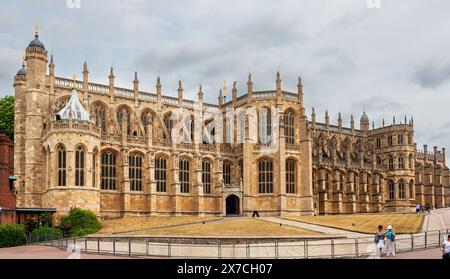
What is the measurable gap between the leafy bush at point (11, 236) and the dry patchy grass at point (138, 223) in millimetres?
8931

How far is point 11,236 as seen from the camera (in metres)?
41.8

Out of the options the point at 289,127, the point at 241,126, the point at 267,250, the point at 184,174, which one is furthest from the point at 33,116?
the point at 267,250

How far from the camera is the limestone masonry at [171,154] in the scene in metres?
57.7

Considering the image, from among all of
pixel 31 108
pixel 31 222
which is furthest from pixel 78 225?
pixel 31 108

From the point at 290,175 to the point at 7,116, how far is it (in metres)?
36.7

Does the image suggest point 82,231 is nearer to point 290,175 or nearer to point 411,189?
point 290,175

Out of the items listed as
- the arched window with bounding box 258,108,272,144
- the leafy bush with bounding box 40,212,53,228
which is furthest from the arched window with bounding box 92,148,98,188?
the arched window with bounding box 258,108,272,144

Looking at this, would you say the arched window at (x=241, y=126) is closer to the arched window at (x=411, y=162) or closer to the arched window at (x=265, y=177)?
the arched window at (x=265, y=177)

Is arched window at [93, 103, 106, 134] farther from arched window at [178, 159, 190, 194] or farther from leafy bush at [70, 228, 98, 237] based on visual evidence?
leafy bush at [70, 228, 98, 237]

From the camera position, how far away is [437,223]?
1957 inches

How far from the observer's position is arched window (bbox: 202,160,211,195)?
7044 cm

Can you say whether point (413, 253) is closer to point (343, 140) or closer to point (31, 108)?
→ point (31, 108)

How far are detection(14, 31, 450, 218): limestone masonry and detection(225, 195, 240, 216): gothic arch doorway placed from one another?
0.14m

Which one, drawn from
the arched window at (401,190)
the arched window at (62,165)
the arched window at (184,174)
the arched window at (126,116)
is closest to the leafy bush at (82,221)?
the arched window at (62,165)
